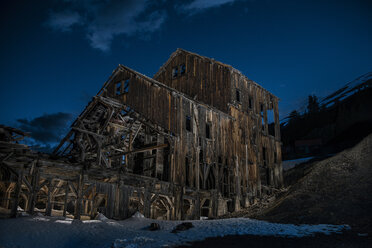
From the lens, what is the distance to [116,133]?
24734 mm

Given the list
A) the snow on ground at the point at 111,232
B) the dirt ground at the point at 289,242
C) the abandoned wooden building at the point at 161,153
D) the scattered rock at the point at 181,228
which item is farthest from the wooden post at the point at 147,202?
the dirt ground at the point at 289,242

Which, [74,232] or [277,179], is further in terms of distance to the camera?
[277,179]

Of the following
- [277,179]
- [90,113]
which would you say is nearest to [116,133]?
[90,113]

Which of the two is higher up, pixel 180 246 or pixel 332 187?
pixel 332 187

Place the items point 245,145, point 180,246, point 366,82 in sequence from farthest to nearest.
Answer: point 366,82 < point 245,145 < point 180,246

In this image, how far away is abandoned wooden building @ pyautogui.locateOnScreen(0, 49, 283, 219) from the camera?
17984 millimetres

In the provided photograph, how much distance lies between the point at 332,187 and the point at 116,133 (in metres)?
15.1

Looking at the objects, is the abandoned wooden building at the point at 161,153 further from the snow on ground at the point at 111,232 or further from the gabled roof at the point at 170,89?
the snow on ground at the point at 111,232

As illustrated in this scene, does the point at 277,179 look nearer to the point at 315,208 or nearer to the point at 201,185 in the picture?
the point at 201,185

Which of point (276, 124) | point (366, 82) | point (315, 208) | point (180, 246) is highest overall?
point (366, 82)

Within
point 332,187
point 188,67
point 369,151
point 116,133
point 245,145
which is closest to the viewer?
point 332,187

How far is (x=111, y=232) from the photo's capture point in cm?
1494

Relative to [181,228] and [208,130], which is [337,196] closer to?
[181,228]

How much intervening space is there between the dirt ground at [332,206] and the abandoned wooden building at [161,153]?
4.88 m
